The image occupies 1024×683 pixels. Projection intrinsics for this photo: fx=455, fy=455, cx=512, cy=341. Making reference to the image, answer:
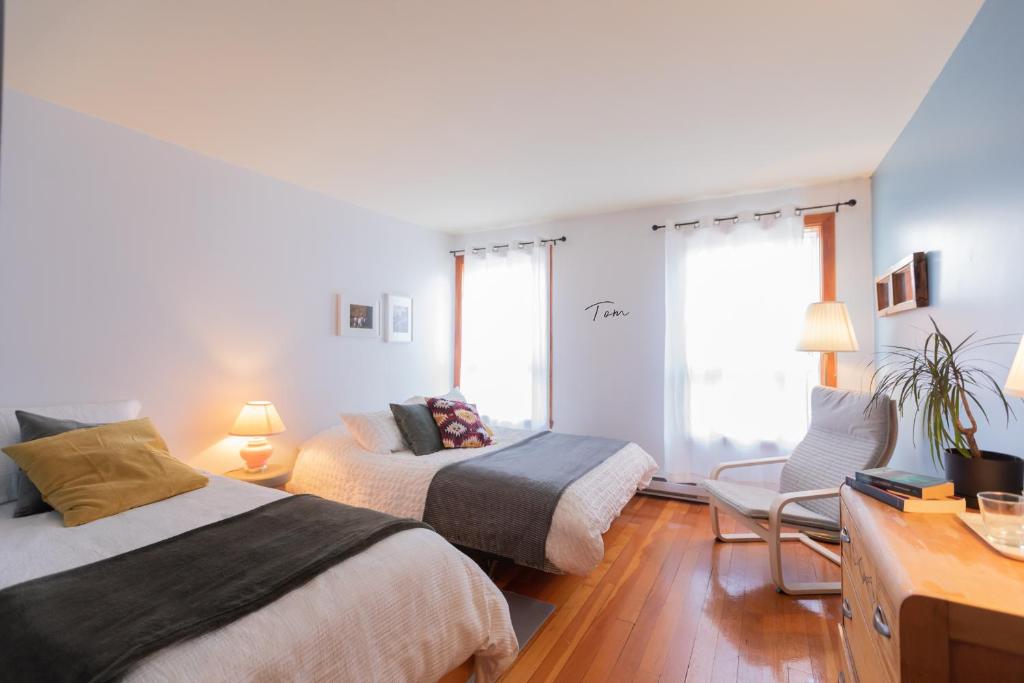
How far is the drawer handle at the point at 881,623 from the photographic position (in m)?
1.03

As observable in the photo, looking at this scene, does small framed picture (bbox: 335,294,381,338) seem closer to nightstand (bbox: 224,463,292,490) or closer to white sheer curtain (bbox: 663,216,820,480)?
nightstand (bbox: 224,463,292,490)

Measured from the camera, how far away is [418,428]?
10.4 feet

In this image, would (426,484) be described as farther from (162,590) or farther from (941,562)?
(941,562)

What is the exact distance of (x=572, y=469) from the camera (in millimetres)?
2631

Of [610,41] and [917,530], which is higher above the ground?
[610,41]

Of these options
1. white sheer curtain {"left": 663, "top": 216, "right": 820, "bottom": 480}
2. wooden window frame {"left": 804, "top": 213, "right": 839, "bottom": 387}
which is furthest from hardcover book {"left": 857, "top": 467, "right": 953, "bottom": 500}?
wooden window frame {"left": 804, "top": 213, "right": 839, "bottom": 387}

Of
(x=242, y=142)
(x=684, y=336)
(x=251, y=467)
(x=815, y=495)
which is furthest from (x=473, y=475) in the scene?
(x=242, y=142)

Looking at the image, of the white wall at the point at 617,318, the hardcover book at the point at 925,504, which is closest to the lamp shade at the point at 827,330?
the white wall at the point at 617,318

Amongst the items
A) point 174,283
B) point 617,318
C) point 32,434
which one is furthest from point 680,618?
point 174,283

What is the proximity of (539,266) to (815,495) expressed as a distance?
2.83m

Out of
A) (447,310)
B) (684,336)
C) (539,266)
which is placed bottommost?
(684,336)

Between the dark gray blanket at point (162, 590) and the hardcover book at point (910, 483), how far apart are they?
1610 millimetres

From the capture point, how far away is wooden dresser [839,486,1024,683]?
0.85 meters

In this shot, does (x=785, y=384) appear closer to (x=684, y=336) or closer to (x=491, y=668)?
(x=684, y=336)
